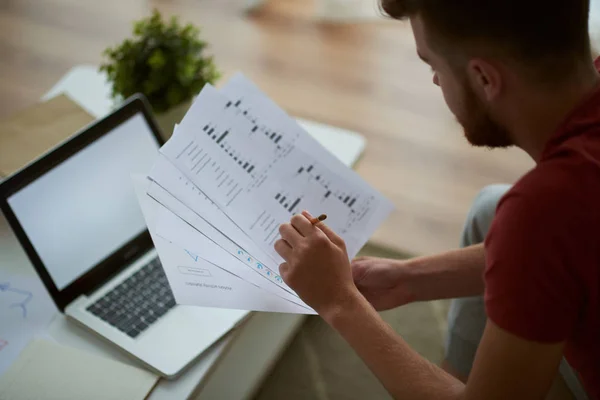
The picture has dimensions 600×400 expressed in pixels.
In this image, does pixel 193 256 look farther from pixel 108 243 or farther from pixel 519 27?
pixel 519 27

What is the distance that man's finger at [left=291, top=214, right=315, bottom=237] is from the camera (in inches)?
38.3

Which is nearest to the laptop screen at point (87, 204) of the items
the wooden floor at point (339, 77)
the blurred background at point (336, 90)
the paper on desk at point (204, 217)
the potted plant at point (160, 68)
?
the potted plant at point (160, 68)

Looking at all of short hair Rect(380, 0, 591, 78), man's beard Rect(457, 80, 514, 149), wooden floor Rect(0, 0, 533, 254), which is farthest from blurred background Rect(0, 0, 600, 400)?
short hair Rect(380, 0, 591, 78)

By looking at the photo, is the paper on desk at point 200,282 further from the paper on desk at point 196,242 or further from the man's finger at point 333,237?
the man's finger at point 333,237

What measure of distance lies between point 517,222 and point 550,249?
0.05 m

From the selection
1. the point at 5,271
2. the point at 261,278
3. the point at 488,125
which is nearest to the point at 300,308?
the point at 261,278

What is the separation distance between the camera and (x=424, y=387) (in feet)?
2.95

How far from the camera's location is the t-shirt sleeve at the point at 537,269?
77 cm

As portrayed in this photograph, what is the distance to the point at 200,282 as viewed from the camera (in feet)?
3.21

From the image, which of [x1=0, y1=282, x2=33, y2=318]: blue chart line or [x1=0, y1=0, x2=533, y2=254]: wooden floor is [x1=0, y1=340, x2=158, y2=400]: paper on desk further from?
[x1=0, y1=0, x2=533, y2=254]: wooden floor

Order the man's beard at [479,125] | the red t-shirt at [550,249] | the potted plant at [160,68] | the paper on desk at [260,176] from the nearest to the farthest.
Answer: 1. the red t-shirt at [550,249]
2. the man's beard at [479,125]
3. the paper on desk at [260,176]
4. the potted plant at [160,68]

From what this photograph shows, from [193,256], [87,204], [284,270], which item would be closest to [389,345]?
[284,270]

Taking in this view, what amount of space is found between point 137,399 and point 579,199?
65 cm

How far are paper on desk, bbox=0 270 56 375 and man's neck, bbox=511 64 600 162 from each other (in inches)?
31.7
